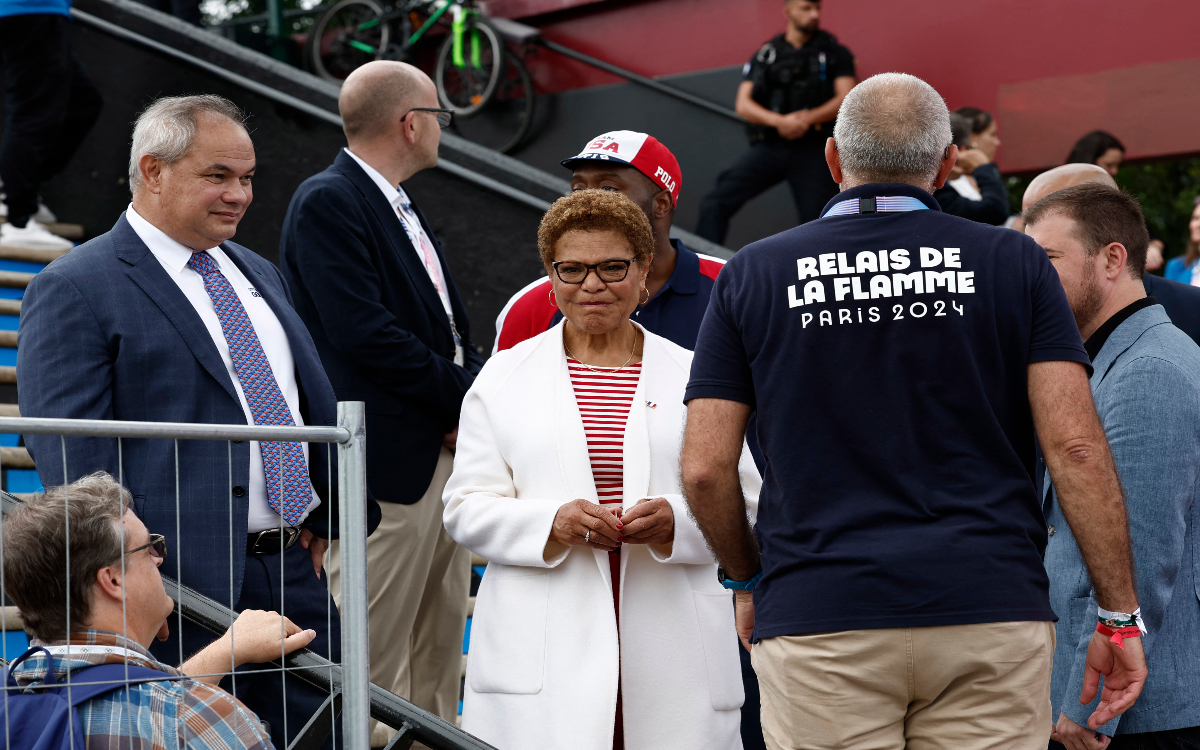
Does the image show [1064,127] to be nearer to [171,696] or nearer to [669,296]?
[669,296]

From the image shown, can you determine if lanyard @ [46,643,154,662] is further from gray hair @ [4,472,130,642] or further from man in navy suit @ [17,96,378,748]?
man in navy suit @ [17,96,378,748]

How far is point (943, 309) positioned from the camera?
2.24 m

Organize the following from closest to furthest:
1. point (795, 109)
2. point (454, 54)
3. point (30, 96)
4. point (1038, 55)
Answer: point (30, 96) → point (795, 109) → point (1038, 55) → point (454, 54)

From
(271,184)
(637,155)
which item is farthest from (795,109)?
(637,155)

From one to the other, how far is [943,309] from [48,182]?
6096 millimetres

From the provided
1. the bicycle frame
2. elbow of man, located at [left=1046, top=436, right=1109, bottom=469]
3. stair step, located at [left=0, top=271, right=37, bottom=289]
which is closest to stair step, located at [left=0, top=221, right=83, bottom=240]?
stair step, located at [left=0, top=271, right=37, bottom=289]

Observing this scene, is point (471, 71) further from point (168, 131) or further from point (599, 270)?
point (599, 270)

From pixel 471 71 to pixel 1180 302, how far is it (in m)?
7.25

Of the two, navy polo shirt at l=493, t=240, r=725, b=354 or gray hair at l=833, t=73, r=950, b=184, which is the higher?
gray hair at l=833, t=73, r=950, b=184

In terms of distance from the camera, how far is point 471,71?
1012cm

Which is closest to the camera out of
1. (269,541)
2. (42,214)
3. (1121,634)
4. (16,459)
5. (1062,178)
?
(1121,634)

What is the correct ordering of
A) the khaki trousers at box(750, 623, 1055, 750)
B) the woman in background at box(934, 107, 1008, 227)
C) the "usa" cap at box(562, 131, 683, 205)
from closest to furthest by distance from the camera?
the khaki trousers at box(750, 623, 1055, 750), the "usa" cap at box(562, 131, 683, 205), the woman in background at box(934, 107, 1008, 227)

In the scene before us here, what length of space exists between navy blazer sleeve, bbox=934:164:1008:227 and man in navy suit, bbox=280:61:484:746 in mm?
2557

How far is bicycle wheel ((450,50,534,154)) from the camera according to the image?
9828 millimetres
